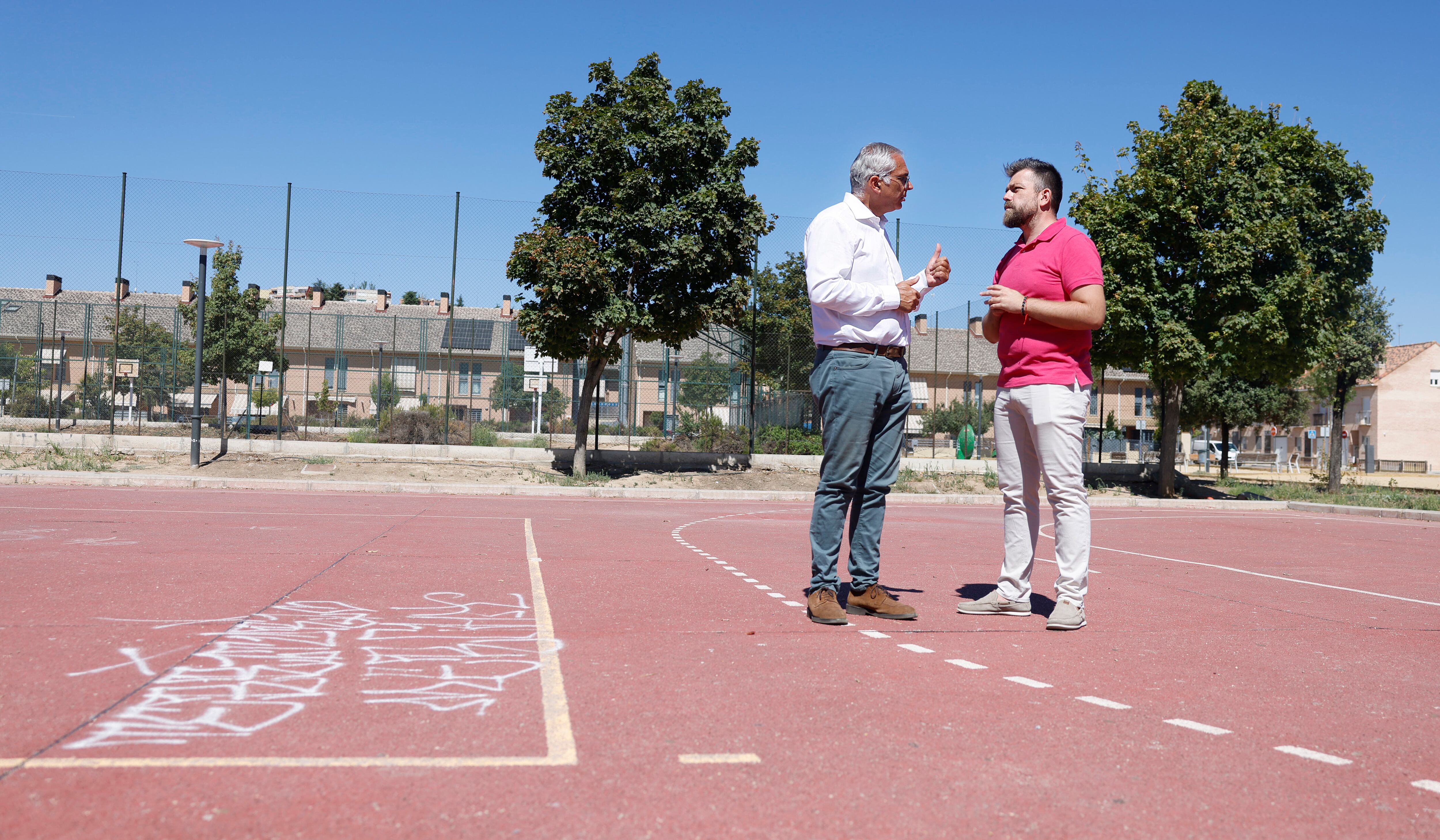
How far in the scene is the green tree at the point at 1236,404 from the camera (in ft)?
123

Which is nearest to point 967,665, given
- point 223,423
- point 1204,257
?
point 1204,257

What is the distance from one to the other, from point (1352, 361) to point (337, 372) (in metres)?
32.4

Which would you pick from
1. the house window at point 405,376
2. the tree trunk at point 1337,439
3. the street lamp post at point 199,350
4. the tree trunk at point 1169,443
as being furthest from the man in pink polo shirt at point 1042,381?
the tree trunk at point 1337,439

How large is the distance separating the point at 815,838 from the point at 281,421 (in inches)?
1038

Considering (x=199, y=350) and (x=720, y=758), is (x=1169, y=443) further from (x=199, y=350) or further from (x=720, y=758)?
(x=720, y=758)

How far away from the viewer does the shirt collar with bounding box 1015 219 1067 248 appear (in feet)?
17.4

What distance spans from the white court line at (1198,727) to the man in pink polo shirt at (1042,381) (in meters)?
1.62

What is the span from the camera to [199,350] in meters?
21.2

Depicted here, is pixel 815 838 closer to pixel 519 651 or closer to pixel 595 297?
pixel 519 651

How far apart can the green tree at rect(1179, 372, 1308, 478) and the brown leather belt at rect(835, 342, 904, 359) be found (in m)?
35.3

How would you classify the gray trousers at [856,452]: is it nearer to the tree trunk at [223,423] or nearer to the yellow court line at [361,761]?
the yellow court line at [361,761]

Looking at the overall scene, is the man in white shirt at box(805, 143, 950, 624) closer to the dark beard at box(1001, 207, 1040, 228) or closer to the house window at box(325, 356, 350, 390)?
the dark beard at box(1001, 207, 1040, 228)

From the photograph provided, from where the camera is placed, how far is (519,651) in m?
3.95

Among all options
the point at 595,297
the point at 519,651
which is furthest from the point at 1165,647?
the point at 595,297
